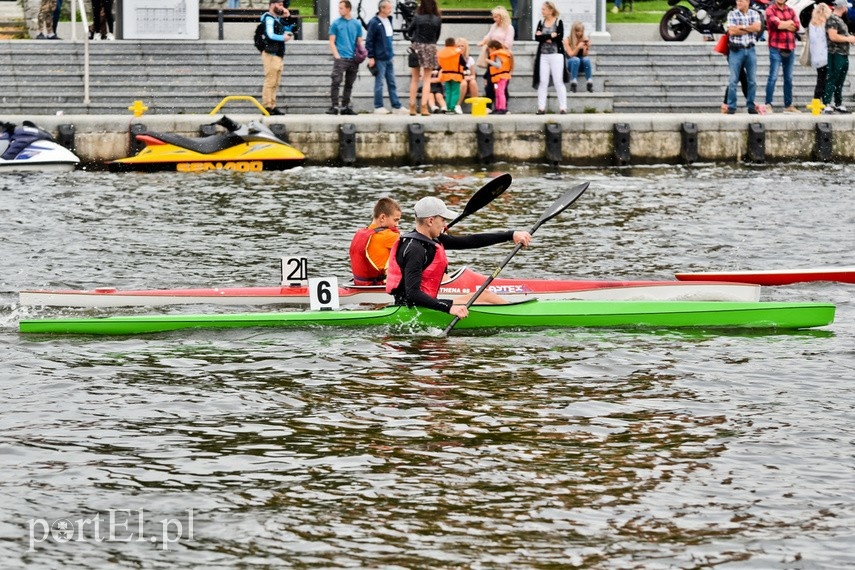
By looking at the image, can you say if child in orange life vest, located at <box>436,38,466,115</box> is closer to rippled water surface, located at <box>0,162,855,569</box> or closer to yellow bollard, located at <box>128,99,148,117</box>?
yellow bollard, located at <box>128,99,148,117</box>

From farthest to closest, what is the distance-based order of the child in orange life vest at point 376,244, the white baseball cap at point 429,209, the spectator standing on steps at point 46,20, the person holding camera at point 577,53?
the spectator standing on steps at point 46,20
the person holding camera at point 577,53
the child in orange life vest at point 376,244
the white baseball cap at point 429,209

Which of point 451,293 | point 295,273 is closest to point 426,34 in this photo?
point 295,273

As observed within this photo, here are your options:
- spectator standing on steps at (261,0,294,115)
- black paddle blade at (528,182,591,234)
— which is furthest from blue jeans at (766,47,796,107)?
black paddle blade at (528,182,591,234)

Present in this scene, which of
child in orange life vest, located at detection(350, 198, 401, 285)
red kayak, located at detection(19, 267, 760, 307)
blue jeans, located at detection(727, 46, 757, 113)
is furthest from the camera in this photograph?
blue jeans, located at detection(727, 46, 757, 113)

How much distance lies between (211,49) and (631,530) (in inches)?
783

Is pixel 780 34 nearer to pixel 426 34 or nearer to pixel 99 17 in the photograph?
pixel 426 34

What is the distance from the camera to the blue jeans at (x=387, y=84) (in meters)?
23.3

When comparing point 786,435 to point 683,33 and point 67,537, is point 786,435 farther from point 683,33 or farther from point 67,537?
point 683,33

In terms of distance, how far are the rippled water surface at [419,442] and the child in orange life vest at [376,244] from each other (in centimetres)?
83

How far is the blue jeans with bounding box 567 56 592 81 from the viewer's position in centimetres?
2506

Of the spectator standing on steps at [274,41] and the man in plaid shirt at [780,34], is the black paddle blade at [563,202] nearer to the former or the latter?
the spectator standing on steps at [274,41]

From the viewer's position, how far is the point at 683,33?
94.9 feet

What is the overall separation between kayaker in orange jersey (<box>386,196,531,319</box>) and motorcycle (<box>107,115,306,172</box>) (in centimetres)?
1072

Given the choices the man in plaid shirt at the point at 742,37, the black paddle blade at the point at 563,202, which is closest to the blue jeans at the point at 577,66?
the man in plaid shirt at the point at 742,37
